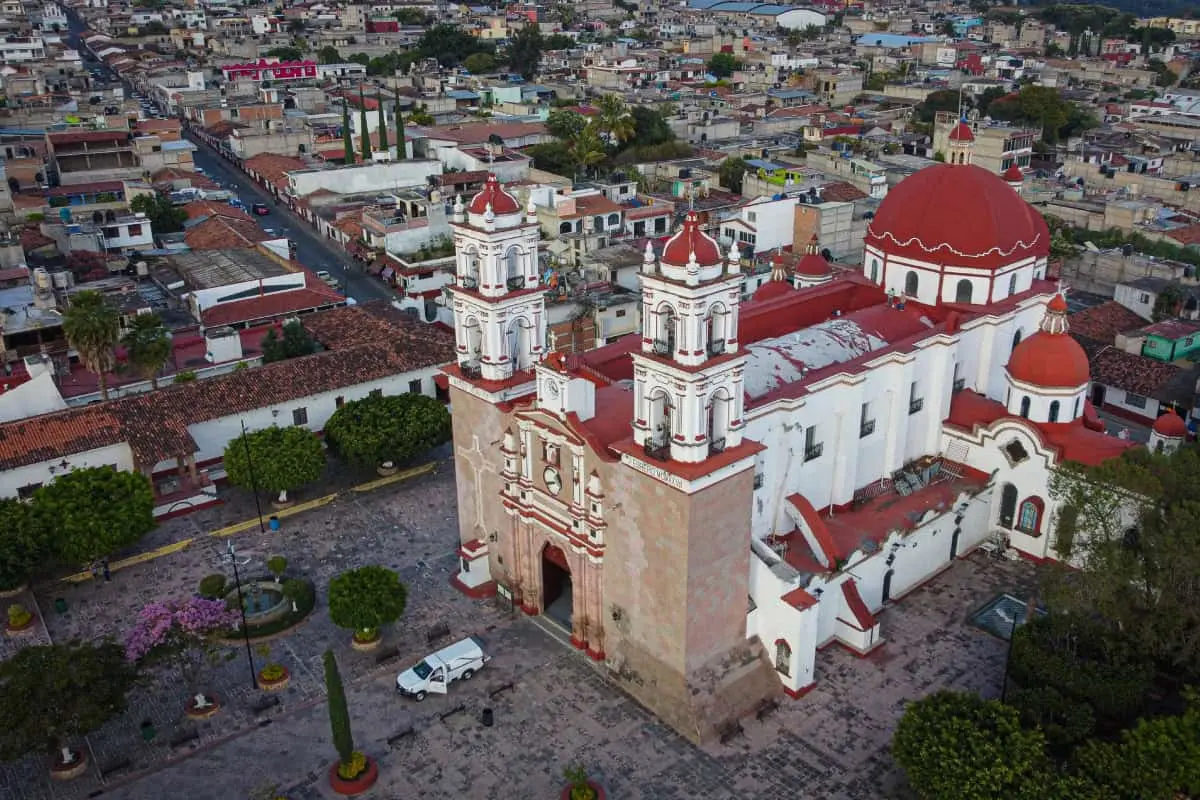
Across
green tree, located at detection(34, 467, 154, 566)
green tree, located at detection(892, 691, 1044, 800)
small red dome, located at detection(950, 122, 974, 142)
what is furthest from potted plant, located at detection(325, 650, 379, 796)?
small red dome, located at detection(950, 122, 974, 142)

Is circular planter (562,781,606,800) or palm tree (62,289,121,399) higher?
palm tree (62,289,121,399)

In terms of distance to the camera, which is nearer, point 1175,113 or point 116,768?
point 116,768

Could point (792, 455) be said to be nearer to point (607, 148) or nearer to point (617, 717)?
point (617, 717)

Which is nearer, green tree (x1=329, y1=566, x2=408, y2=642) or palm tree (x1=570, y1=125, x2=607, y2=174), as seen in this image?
green tree (x1=329, y1=566, x2=408, y2=642)

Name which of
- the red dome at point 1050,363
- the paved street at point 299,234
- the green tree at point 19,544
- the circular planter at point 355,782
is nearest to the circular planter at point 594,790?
the circular planter at point 355,782

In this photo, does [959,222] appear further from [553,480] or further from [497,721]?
[497,721]

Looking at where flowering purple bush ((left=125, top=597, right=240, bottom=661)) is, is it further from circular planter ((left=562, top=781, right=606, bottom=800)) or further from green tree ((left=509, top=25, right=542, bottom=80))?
green tree ((left=509, top=25, right=542, bottom=80))

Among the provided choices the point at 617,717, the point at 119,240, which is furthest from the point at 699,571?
the point at 119,240
